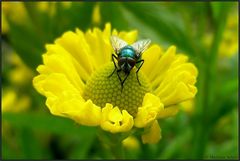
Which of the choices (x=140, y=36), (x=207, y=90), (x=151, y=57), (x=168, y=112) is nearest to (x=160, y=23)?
(x=140, y=36)

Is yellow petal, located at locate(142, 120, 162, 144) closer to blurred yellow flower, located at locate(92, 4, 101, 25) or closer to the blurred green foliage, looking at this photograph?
the blurred green foliage

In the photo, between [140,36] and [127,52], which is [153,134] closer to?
[127,52]

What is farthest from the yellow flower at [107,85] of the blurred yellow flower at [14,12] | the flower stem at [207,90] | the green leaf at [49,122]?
the blurred yellow flower at [14,12]

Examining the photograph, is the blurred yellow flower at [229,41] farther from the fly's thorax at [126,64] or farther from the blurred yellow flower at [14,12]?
the fly's thorax at [126,64]

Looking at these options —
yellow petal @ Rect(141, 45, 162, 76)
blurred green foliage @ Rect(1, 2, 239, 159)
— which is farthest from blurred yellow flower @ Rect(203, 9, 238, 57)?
yellow petal @ Rect(141, 45, 162, 76)

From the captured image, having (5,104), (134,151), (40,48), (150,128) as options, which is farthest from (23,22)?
(150,128)
